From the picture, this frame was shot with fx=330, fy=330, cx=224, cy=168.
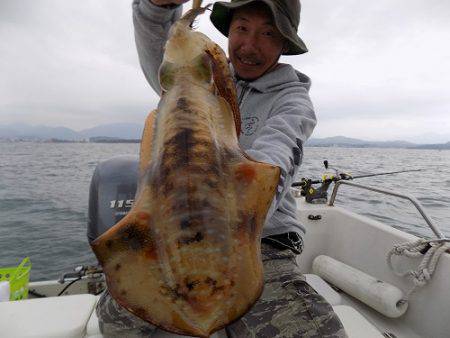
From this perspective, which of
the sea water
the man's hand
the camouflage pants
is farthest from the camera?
the sea water

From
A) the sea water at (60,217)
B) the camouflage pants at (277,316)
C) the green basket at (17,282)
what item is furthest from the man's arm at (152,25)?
the sea water at (60,217)

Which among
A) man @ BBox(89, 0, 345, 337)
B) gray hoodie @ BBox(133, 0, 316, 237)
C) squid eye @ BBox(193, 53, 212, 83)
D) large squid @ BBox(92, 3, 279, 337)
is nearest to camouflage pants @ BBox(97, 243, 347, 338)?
man @ BBox(89, 0, 345, 337)

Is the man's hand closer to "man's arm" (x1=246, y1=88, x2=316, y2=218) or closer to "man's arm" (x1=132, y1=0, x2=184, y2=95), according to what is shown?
"man's arm" (x1=132, y1=0, x2=184, y2=95)

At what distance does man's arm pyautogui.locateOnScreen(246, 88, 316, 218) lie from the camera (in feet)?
6.43

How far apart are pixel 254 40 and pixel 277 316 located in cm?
223

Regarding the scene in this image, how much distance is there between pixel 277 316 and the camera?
7.85 feet

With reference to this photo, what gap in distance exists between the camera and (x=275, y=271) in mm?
2641

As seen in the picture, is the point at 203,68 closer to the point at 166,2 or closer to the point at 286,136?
the point at 286,136

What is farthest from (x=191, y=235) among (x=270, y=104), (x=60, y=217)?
(x=60, y=217)

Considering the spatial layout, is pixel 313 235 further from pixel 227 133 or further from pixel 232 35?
pixel 227 133

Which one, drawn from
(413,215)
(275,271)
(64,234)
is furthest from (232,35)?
(413,215)

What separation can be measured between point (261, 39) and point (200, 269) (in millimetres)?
2336

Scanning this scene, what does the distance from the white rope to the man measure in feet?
6.83

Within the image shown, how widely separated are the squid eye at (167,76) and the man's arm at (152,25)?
126 centimetres
